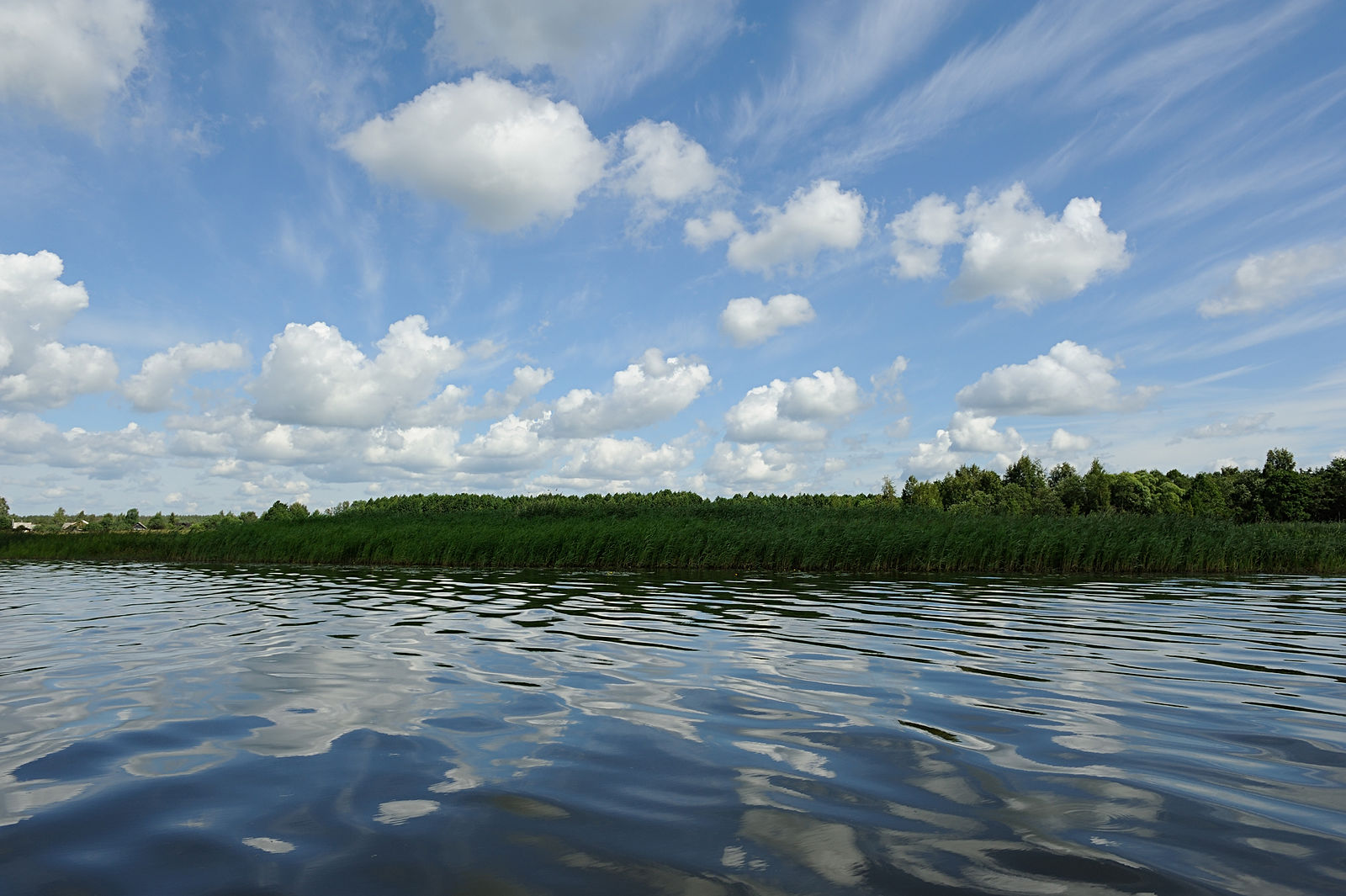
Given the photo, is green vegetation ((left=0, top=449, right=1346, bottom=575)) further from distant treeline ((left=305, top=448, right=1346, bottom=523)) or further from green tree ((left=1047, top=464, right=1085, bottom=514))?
green tree ((left=1047, top=464, right=1085, bottom=514))

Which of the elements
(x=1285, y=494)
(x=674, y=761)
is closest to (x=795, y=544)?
(x=674, y=761)

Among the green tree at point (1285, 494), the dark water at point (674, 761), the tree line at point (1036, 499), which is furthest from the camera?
the green tree at point (1285, 494)

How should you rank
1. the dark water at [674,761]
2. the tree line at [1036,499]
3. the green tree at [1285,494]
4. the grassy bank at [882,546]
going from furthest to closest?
the green tree at [1285,494] → the tree line at [1036,499] → the grassy bank at [882,546] → the dark water at [674,761]

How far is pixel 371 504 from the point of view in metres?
71.9

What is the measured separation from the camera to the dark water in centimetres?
327

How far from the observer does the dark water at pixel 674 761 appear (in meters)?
3.27

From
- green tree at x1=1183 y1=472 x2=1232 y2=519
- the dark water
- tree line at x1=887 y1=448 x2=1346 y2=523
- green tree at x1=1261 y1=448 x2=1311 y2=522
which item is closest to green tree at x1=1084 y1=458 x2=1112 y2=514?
tree line at x1=887 y1=448 x2=1346 y2=523

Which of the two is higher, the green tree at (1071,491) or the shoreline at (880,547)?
the green tree at (1071,491)

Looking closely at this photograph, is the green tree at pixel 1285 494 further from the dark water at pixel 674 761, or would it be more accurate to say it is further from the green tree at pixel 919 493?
the dark water at pixel 674 761

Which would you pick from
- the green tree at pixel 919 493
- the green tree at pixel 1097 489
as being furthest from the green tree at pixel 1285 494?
the green tree at pixel 919 493

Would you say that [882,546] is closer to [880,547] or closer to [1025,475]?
[880,547]

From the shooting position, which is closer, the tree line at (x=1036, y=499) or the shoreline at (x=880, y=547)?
the shoreline at (x=880, y=547)

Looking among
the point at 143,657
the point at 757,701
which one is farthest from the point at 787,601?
the point at 143,657

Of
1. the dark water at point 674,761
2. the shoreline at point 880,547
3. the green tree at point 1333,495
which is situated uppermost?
the green tree at point 1333,495
